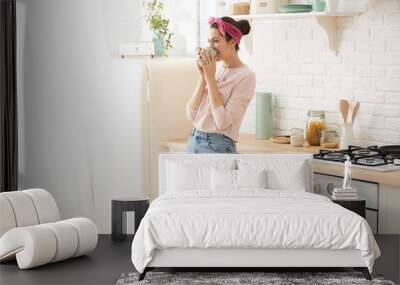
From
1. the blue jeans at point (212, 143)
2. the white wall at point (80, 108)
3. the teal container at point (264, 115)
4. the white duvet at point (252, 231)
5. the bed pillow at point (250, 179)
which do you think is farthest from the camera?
the white wall at point (80, 108)

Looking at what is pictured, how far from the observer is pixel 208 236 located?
4566mm

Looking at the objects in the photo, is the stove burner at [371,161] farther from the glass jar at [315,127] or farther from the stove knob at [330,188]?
the glass jar at [315,127]

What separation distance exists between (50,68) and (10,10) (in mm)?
714

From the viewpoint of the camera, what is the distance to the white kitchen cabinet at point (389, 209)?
5395mm

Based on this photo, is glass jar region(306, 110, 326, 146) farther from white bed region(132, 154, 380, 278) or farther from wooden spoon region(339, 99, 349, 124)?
white bed region(132, 154, 380, 278)

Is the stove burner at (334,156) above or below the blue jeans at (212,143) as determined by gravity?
below

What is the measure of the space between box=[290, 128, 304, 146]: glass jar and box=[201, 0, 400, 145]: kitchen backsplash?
0.29 m

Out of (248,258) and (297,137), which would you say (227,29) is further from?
(248,258)

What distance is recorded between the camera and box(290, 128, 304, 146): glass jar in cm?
648

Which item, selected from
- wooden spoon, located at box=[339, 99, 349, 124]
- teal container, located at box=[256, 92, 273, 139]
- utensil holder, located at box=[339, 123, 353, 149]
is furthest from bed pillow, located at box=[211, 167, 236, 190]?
teal container, located at box=[256, 92, 273, 139]

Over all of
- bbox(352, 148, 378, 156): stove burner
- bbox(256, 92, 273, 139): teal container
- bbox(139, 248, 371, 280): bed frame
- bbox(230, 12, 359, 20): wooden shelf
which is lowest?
bbox(139, 248, 371, 280): bed frame

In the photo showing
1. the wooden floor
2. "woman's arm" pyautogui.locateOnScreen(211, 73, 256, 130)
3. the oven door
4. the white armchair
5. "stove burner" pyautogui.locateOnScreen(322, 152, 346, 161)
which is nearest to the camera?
the wooden floor

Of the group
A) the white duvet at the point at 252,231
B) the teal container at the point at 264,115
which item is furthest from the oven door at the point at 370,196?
the teal container at the point at 264,115

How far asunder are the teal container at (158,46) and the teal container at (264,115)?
95cm
